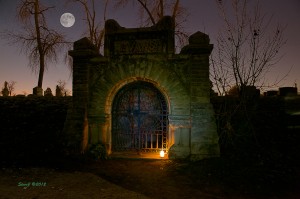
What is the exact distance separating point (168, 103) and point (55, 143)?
4176 millimetres

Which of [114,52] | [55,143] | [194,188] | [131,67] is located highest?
[114,52]

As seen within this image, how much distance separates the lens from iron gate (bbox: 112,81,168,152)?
8.51m

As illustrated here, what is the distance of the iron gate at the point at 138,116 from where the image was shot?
335 inches

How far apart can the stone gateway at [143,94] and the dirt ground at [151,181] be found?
97 centimetres

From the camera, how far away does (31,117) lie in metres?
10.7

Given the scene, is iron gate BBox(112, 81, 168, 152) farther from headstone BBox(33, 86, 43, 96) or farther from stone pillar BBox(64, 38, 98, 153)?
headstone BBox(33, 86, 43, 96)

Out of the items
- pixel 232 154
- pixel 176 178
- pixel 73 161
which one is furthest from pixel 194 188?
pixel 73 161

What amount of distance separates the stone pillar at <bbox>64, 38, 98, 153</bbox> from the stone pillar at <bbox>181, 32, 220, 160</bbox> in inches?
131

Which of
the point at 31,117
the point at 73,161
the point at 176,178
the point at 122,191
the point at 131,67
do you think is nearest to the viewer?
the point at 122,191

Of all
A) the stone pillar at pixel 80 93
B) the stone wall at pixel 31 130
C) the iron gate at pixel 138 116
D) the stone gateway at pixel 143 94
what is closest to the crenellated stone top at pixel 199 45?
the stone gateway at pixel 143 94

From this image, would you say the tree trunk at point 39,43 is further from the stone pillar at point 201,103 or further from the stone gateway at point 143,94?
the stone pillar at point 201,103

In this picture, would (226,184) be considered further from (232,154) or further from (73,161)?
(73,161)

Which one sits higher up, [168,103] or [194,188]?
[168,103]

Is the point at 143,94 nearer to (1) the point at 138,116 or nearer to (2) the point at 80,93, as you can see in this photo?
(1) the point at 138,116
